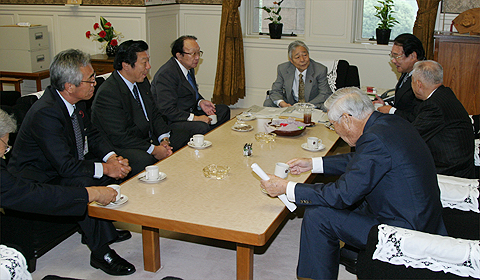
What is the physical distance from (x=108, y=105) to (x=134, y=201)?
1.26m

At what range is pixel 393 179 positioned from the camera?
6.86ft

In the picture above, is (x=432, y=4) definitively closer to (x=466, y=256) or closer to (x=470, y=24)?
(x=470, y=24)

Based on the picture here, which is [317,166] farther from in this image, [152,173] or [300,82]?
[300,82]

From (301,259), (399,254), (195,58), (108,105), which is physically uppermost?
(195,58)

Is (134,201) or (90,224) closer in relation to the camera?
(134,201)

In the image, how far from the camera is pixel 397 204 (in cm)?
212

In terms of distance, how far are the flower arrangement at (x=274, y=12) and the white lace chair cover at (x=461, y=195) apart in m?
4.14

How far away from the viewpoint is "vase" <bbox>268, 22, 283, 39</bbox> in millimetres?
6195

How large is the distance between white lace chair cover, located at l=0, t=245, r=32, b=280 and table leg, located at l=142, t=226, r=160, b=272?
900 mm

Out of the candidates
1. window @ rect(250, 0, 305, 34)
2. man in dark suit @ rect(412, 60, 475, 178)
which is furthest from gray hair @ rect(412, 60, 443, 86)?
window @ rect(250, 0, 305, 34)

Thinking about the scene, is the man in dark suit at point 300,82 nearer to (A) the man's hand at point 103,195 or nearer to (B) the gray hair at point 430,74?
(B) the gray hair at point 430,74

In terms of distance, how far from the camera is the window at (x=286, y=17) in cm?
637

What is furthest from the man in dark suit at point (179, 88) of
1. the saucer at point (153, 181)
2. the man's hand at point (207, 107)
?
the saucer at point (153, 181)

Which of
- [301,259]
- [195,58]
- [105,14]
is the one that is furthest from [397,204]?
[105,14]
